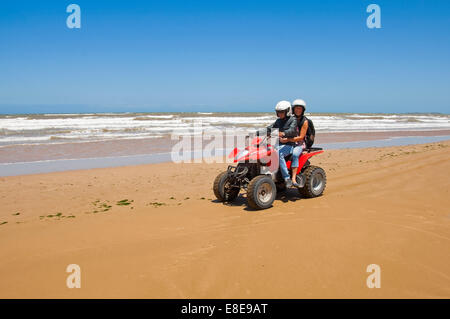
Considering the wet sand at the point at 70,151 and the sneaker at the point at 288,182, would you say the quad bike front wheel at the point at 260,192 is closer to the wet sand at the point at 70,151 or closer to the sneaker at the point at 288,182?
the sneaker at the point at 288,182

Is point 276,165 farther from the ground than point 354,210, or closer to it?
farther from the ground

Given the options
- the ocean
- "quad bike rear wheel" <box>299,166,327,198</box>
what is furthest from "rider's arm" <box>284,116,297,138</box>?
the ocean

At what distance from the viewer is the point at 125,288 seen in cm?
360

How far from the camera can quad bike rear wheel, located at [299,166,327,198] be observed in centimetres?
749

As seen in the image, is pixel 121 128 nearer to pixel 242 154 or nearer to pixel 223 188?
pixel 223 188

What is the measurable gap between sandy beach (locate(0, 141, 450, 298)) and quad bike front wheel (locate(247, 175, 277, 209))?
20cm

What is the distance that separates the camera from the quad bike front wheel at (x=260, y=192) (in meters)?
6.39

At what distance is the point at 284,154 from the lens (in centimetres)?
731
